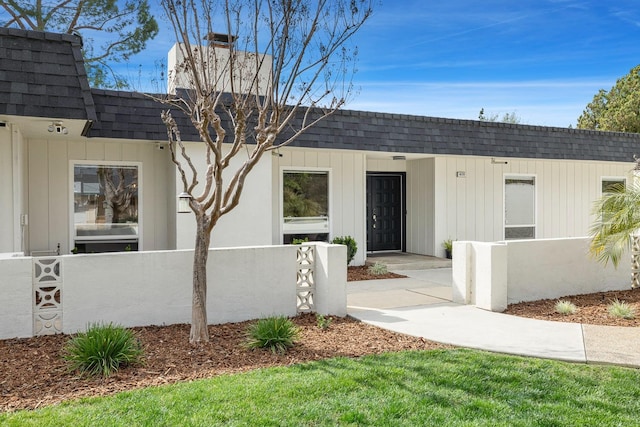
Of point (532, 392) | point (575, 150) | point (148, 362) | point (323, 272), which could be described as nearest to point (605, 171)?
point (575, 150)

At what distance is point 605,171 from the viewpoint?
1534 centimetres

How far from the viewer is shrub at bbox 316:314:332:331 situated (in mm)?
6312

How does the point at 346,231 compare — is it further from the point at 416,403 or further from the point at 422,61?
the point at 416,403

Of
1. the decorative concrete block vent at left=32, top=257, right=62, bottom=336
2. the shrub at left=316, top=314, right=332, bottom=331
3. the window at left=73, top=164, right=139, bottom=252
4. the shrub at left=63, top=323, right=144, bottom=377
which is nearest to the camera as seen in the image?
the shrub at left=63, top=323, right=144, bottom=377

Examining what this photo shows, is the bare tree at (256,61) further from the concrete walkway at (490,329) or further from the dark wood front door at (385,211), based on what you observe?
the dark wood front door at (385,211)

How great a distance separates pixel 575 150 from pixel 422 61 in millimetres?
4619

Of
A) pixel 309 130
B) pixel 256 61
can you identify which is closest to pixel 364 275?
pixel 309 130

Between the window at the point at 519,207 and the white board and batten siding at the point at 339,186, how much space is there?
14.2ft

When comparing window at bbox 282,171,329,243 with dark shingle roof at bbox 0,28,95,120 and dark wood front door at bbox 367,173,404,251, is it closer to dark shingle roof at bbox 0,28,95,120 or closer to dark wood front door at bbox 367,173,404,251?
dark wood front door at bbox 367,173,404,251

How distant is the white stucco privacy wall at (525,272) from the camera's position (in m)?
7.46

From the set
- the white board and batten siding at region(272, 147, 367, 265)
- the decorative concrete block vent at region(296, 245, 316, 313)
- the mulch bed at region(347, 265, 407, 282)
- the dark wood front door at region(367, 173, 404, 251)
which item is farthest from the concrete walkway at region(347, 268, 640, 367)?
the dark wood front door at region(367, 173, 404, 251)

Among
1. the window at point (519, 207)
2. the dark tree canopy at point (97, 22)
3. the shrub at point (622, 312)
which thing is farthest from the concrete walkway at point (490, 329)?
the dark tree canopy at point (97, 22)

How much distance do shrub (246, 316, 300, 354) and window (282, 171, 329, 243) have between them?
19.8ft

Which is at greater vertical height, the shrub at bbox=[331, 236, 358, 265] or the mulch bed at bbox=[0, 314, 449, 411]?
the shrub at bbox=[331, 236, 358, 265]
